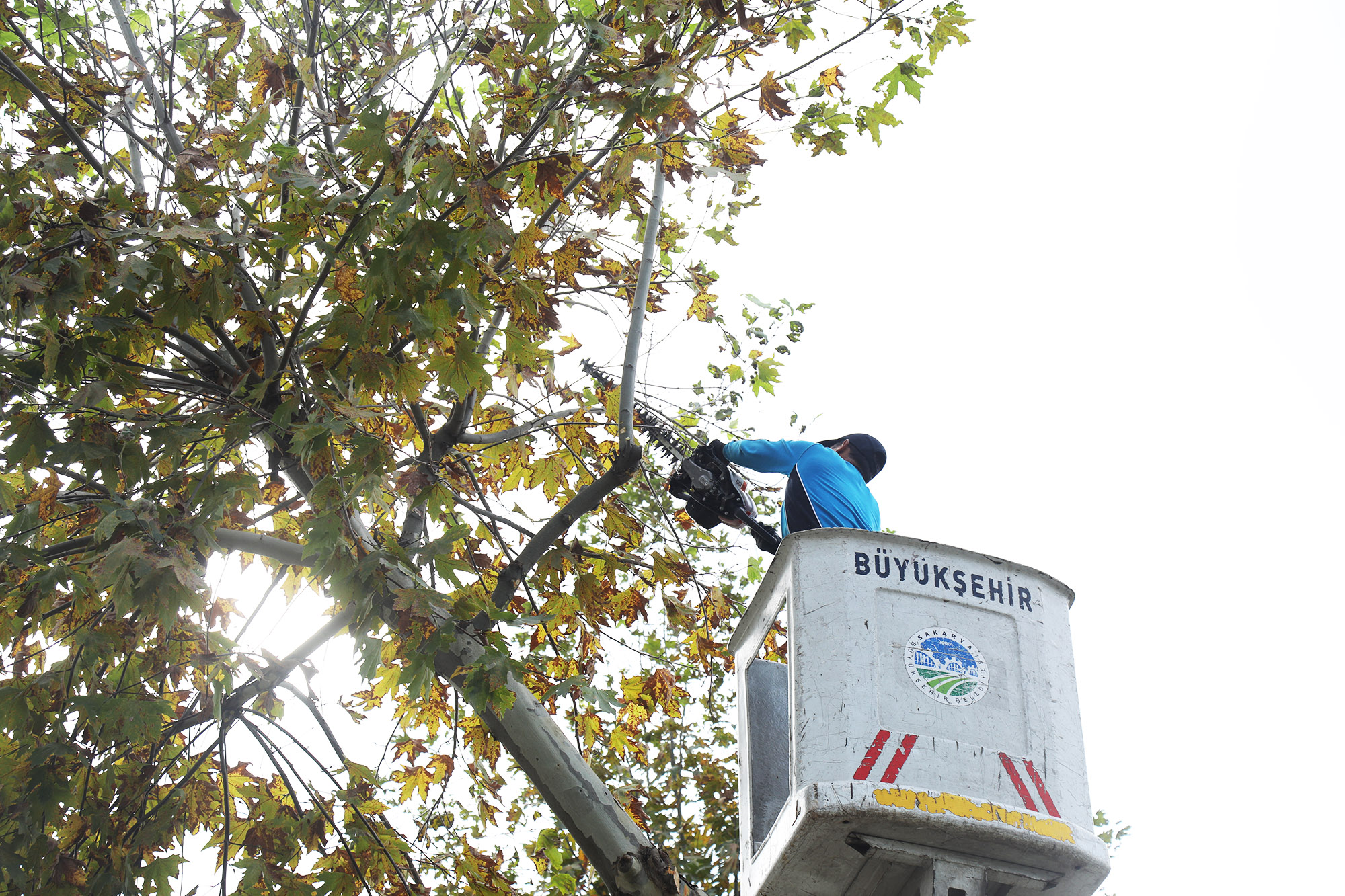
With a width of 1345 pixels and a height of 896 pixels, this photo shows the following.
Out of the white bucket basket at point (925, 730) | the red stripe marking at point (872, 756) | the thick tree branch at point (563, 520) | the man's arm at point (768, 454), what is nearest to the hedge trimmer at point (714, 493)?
the man's arm at point (768, 454)

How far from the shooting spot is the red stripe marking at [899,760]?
2.86 metres

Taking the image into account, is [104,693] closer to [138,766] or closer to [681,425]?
[138,766]

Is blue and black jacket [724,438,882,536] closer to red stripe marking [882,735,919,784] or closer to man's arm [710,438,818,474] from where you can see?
man's arm [710,438,818,474]

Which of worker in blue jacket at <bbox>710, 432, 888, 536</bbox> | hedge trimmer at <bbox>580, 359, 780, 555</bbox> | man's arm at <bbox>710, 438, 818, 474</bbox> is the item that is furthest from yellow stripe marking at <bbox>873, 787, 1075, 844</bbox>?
hedge trimmer at <bbox>580, 359, 780, 555</bbox>

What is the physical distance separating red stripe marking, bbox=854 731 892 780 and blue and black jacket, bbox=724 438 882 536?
1.09 meters

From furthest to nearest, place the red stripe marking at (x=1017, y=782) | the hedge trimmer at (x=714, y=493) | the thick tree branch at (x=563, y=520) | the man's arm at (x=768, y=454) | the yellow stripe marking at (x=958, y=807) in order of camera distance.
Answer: the hedge trimmer at (x=714, y=493) < the man's arm at (x=768, y=454) < the thick tree branch at (x=563, y=520) < the red stripe marking at (x=1017, y=782) < the yellow stripe marking at (x=958, y=807)

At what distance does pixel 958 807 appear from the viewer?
2.83 m

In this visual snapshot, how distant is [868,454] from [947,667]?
4.77 feet

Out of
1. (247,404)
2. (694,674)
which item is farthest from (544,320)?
(694,674)

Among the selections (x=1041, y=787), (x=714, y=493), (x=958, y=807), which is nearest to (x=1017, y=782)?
(x=1041, y=787)

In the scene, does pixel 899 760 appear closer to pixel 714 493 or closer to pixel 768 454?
pixel 768 454

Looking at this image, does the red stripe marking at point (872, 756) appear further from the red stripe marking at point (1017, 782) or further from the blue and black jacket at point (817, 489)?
the blue and black jacket at point (817, 489)

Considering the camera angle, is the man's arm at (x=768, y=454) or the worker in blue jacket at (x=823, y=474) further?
the man's arm at (x=768, y=454)

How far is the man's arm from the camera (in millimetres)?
4195
